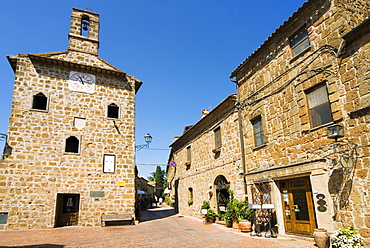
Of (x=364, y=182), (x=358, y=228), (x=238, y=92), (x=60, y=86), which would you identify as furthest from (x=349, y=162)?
(x=60, y=86)

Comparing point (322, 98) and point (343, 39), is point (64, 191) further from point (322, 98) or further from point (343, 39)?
point (343, 39)

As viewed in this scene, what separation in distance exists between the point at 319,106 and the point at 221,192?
720cm

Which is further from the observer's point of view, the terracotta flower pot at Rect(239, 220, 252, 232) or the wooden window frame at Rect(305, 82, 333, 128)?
the terracotta flower pot at Rect(239, 220, 252, 232)

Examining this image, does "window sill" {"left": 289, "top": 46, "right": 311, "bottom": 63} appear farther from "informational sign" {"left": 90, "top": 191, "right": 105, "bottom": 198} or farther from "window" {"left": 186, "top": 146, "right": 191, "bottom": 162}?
"informational sign" {"left": 90, "top": 191, "right": 105, "bottom": 198}

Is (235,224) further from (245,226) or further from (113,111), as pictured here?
(113,111)

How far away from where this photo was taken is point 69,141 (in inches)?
538

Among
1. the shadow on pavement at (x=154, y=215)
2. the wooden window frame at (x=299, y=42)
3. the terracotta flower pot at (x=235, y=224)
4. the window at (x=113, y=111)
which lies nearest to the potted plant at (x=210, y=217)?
the terracotta flower pot at (x=235, y=224)

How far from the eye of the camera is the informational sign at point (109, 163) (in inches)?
542

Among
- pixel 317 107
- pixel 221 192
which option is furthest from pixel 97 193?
pixel 317 107

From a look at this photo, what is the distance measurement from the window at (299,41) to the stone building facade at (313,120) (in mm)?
33

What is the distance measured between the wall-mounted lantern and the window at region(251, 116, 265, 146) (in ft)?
11.3

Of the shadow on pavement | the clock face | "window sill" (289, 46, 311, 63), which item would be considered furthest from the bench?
"window sill" (289, 46, 311, 63)

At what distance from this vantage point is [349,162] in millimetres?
6664

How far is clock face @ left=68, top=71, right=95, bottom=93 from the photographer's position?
14298 mm
